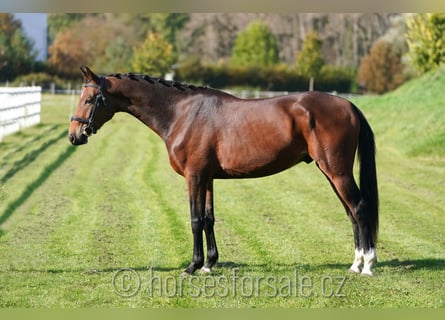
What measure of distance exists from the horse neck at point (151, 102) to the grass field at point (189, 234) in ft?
4.54

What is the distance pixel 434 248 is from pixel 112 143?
10808mm

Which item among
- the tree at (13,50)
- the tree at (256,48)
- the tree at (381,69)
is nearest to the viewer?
the tree at (13,50)

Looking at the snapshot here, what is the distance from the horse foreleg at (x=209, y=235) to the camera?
23.7ft

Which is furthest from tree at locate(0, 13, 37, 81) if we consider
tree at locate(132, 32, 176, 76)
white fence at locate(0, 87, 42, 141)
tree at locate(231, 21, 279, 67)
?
tree at locate(231, 21, 279, 67)

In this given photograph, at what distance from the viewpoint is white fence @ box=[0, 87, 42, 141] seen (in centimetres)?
1616

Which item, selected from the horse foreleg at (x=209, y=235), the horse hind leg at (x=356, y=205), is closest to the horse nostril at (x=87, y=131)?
the horse foreleg at (x=209, y=235)

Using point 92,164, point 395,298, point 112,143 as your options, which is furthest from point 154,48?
point 395,298

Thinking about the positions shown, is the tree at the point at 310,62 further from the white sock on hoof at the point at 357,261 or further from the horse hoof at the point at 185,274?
the horse hoof at the point at 185,274

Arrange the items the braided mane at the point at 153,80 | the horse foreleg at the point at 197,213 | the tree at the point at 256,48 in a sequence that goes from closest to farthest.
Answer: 1. the horse foreleg at the point at 197,213
2. the braided mane at the point at 153,80
3. the tree at the point at 256,48

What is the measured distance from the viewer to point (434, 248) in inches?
336

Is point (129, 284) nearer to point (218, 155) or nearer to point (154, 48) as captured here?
point (218, 155)

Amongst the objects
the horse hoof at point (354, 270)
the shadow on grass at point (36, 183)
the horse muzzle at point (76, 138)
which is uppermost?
the horse muzzle at point (76, 138)

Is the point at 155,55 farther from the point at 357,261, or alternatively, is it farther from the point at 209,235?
the point at 357,261

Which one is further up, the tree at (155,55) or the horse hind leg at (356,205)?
the tree at (155,55)
